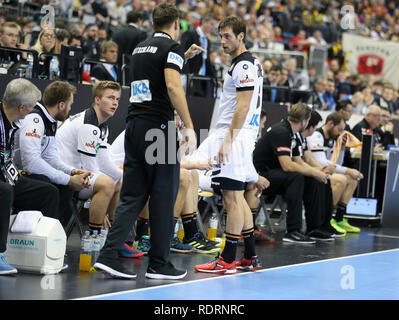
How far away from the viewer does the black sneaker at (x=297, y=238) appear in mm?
7895

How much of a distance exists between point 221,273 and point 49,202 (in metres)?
1.51

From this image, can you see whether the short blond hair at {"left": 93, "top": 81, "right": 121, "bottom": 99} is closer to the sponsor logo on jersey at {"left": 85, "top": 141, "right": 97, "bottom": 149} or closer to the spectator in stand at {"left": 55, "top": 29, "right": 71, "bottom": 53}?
the sponsor logo on jersey at {"left": 85, "top": 141, "right": 97, "bottom": 149}

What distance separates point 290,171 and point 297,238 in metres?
0.78

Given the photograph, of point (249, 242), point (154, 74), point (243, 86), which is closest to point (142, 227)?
point (249, 242)

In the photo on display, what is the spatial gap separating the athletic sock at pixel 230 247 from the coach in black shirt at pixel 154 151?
685mm

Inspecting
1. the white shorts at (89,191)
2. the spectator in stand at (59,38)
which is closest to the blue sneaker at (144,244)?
the white shorts at (89,191)

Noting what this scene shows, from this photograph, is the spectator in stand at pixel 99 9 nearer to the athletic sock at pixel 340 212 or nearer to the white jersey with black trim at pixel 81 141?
the athletic sock at pixel 340 212

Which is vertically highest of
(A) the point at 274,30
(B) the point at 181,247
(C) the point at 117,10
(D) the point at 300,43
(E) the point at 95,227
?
(A) the point at 274,30

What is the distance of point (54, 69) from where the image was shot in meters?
7.78

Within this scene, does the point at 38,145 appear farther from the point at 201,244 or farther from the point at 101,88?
the point at 201,244

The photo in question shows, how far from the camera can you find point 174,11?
5.11 m

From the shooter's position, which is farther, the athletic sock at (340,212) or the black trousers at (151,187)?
the athletic sock at (340,212)

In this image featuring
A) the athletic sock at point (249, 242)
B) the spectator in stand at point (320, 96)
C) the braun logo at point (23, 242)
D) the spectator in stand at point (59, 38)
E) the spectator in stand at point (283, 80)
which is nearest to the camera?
the braun logo at point (23, 242)
